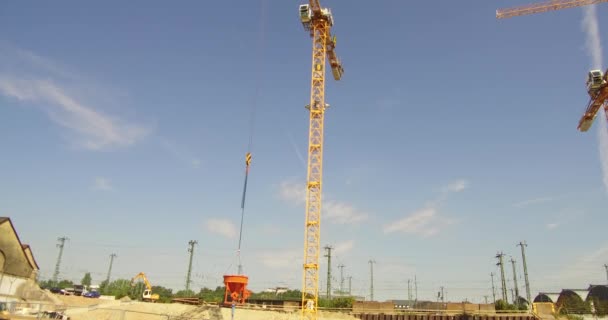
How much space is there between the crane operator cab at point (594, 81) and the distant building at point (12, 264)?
6869 centimetres

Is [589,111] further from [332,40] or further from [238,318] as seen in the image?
[238,318]

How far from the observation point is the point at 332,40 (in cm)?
5288

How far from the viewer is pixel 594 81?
54.8m

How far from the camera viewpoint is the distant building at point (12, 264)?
4206 centimetres

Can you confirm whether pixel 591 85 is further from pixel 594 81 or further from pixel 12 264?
pixel 12 264

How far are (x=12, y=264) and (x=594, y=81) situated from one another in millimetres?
69682

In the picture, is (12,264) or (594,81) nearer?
(12,264)

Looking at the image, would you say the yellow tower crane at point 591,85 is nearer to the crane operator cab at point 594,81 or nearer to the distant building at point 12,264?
the crane operator cab at point 594,81

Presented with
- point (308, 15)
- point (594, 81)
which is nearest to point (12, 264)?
point (308, 15)

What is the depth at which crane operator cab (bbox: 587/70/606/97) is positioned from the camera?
53.9 metres

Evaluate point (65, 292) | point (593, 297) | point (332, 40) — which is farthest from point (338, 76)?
point (593, 297)

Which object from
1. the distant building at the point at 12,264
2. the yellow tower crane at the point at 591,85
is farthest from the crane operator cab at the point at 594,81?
the distant building at the point at 12,264

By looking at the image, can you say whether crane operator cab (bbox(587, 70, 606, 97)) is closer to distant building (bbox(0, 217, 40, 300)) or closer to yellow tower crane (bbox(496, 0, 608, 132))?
yellow tower crane (bbox(496, 0, 608, 132))

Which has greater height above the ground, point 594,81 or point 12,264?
point 594,81
